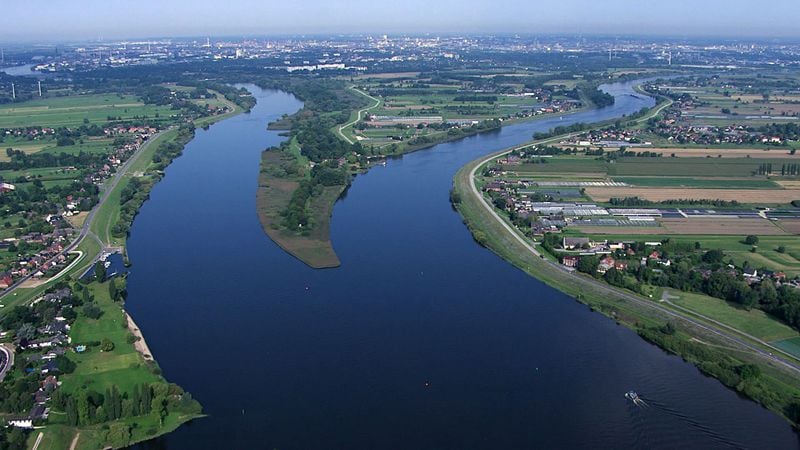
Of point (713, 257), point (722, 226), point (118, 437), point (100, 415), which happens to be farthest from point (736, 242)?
point (100, 415)

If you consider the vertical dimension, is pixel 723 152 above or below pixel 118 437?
above

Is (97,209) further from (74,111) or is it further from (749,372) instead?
(74,111)

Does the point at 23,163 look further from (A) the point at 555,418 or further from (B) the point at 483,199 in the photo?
(A) the point at 555,418

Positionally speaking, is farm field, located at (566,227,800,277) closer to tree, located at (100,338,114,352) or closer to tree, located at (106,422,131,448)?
tree, located at (100,338,114,352)

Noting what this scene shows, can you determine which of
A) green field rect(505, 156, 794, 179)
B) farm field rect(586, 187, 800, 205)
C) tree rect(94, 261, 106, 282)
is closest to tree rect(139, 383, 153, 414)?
tree rect(94, 261, 106, 282)

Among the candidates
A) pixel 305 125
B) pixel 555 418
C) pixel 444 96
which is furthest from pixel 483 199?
pixel 444 96

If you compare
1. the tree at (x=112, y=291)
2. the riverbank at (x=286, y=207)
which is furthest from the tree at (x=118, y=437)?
the riverbank at (x=286, y=207)
